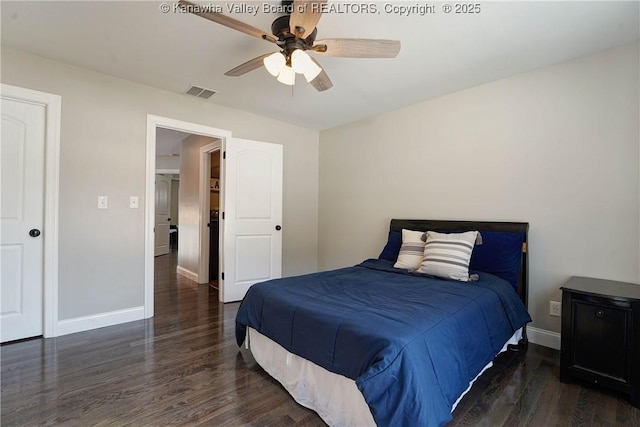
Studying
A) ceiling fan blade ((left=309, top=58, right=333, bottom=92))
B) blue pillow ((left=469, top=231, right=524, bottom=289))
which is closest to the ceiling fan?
ceiling fan blade ((left=309, top=58, right=333, bottom=92))

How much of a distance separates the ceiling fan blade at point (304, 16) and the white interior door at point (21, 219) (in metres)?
2.43

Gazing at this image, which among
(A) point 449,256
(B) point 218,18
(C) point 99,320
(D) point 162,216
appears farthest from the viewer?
(D) point 162,216

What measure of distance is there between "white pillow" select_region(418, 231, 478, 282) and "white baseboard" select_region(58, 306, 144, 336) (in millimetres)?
2810

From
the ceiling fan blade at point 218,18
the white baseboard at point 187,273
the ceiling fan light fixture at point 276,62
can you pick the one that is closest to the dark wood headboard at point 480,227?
the ceiling fan light fixture at point 276,62

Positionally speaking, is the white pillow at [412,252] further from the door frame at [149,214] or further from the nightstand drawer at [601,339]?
the door frame at [149,214]

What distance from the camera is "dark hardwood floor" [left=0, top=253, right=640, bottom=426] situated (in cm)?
162

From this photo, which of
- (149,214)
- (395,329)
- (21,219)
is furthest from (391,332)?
(21,219)

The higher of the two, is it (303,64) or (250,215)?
(303,64)

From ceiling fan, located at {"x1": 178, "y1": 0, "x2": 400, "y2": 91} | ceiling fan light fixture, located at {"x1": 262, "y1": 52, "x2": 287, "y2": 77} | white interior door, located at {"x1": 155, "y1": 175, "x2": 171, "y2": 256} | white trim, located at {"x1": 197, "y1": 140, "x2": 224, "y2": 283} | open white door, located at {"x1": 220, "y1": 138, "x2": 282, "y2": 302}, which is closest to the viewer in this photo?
ceiling fan, located at {"x1": 178, "y1": 0, "x2": 400, "y2": 91}

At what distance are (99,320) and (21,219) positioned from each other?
1093 millimetres

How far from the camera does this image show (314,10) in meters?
1.54

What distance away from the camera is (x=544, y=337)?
2570 mm

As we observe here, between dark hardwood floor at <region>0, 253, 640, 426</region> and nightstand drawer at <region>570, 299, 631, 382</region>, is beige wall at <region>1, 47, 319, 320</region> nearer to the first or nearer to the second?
dark hardwood floor at <region>0, 253, 640, 426</region>

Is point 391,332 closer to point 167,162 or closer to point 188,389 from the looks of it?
point 188,389
